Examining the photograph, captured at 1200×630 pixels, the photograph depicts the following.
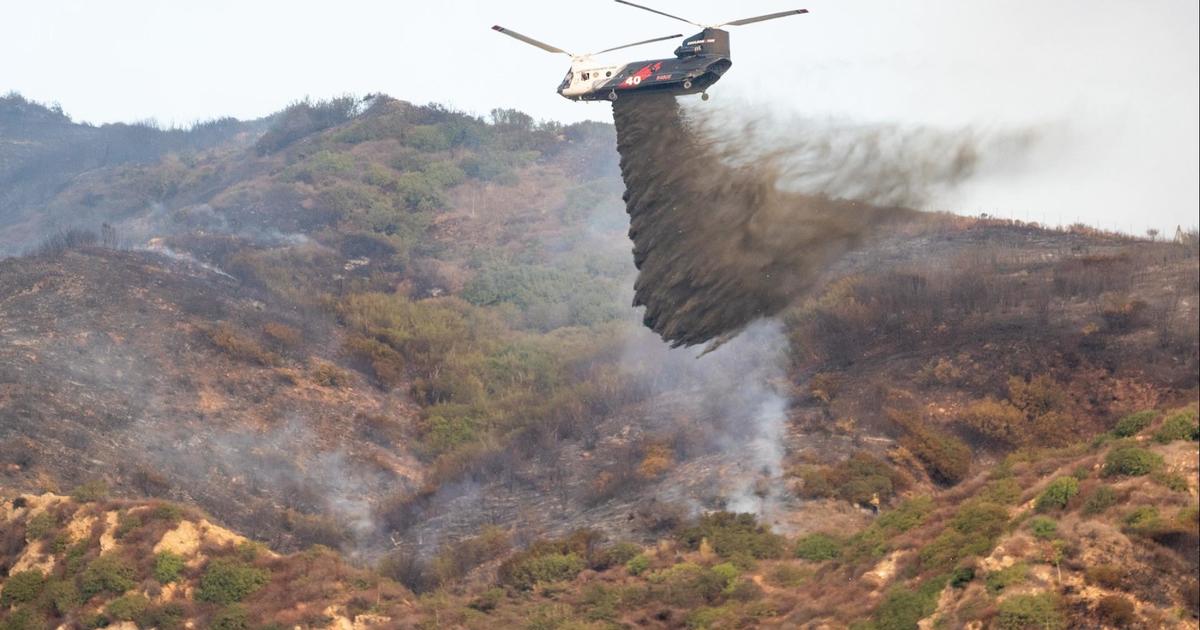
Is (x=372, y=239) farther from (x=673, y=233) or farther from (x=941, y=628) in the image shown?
(x=941, y=628)

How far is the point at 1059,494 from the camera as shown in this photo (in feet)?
163

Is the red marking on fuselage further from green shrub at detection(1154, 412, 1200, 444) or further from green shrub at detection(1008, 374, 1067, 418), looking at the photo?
green shrub at detection(1008, 374, 1067, 418)

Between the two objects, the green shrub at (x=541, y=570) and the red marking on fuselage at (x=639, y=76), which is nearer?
the red marking on fuselage at (x=639, y=76)

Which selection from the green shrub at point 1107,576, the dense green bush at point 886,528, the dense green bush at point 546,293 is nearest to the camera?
the green shrub at point 1107,576

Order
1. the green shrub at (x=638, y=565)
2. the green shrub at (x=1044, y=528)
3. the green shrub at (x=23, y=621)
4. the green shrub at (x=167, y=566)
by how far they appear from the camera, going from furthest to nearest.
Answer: the green shrub at (x=638, y=565)
the green shrub at (x=167, y=566)
the green shrub at (x=23, y=621)
the green shrub at (x=1044, y=528)

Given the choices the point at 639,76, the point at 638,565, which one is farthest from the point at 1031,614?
the point at 639,76

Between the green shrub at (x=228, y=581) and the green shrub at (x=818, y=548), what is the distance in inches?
844

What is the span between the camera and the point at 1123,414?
68562 mm

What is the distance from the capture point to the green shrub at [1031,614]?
44244mm

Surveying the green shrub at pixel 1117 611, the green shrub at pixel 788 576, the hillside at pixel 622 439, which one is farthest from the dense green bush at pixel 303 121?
the green shrub at pixel 1117 611

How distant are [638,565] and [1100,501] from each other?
22.7m

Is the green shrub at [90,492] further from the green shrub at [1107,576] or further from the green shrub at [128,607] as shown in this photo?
the green shrub at [1107,576]

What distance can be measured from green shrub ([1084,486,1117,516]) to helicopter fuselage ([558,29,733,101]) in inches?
805

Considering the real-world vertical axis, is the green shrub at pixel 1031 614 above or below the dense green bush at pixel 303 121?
below
